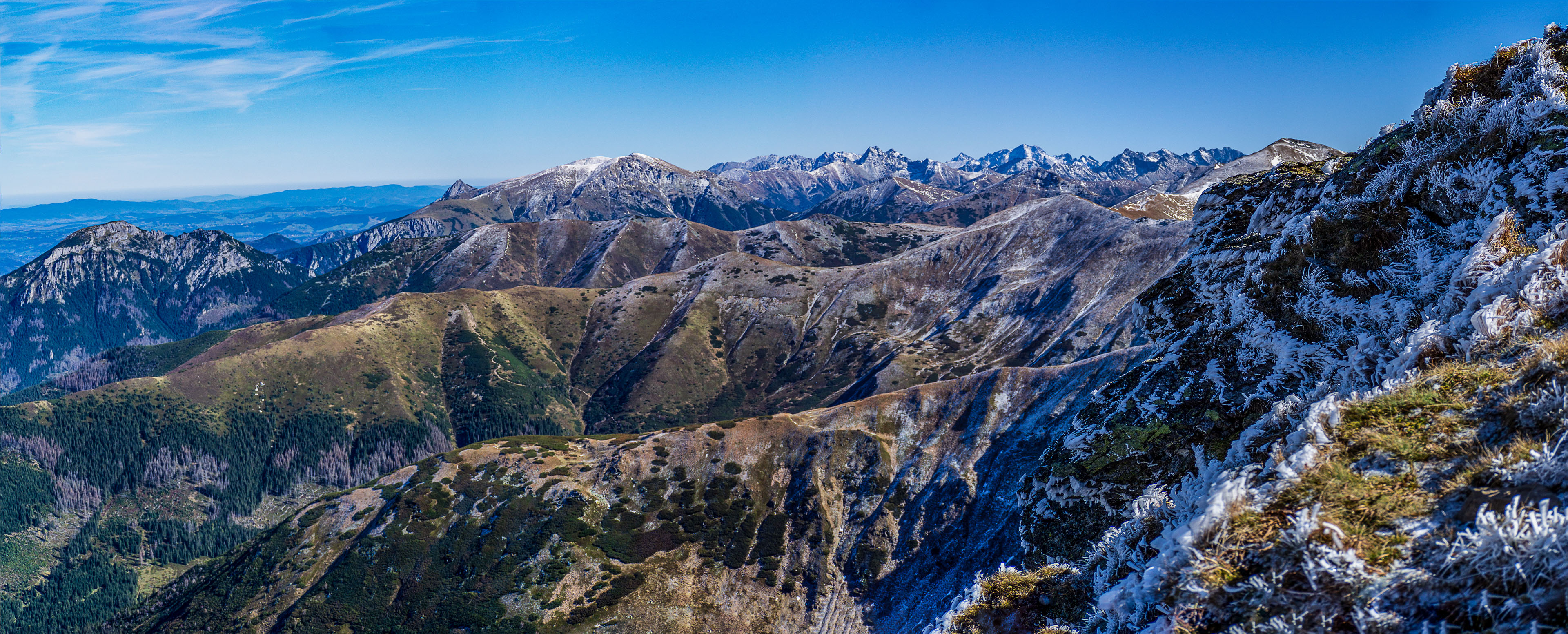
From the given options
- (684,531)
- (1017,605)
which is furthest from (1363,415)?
(684,531)

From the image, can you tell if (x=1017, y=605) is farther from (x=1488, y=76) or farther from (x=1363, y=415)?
(x=1488, y=76)

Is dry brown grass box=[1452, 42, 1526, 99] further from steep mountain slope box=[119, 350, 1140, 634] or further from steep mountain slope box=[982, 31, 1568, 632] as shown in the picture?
steep mountain slope box=[119, 350, 1140, 634]

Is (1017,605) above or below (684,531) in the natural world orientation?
above

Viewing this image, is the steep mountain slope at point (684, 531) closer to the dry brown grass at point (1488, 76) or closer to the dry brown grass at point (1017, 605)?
the dry brown grass at point (1488, 76)

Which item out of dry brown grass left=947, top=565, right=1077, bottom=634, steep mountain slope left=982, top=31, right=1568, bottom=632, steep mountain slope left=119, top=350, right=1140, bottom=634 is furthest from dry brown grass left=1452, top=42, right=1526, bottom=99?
steep mountain slope left=119, top=350, right=1140, bottom=634

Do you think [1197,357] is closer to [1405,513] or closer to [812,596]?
[1405,513]
